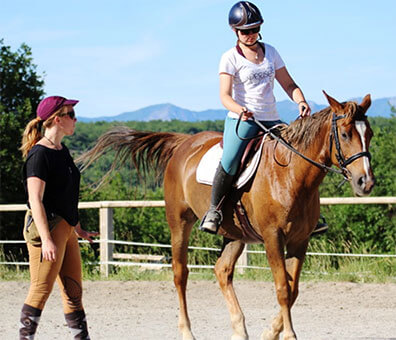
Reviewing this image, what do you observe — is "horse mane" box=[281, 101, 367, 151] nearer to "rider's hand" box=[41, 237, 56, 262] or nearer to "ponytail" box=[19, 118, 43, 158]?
"ponytail" box=[19, 118, 43, 158]

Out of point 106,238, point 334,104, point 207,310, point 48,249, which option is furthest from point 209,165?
point 106,238

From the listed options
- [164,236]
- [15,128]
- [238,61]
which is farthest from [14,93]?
[238,61]

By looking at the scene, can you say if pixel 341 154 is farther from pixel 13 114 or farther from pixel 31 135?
pixel 13 114

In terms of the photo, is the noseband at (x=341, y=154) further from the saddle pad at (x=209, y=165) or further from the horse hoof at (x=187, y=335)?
the horse hoof at (x=187, y=335)

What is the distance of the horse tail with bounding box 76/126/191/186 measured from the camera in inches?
336

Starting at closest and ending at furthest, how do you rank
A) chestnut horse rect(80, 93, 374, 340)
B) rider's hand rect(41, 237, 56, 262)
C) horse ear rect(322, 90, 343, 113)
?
1. rider's hand rect(41, 237, 56, 262)
2. chestnut horse rect(80, 93, 374, 340)
3. horse ear rect(322, 90, 343, 113)

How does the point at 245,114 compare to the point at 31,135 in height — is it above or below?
above

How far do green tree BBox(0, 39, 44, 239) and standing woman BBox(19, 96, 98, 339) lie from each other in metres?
14.0

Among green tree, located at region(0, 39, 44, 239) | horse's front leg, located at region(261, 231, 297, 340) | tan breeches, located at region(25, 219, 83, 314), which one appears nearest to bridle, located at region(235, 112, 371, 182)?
horse's front leg, located at region(261, 231, 297, 340)

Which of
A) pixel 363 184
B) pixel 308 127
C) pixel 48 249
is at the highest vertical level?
pixel 308 127

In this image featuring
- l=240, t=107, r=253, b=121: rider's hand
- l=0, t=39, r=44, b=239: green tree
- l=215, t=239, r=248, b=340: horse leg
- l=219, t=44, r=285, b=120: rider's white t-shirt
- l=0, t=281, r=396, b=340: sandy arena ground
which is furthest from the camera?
l=0, t=39, r=44, b=239: green tree

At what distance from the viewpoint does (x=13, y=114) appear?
64.2 ft

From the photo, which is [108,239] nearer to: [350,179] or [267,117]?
[267,117]

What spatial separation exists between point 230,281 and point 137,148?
8.07ft
